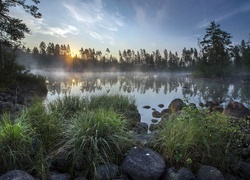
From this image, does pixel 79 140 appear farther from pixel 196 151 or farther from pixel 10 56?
pixel 10 56

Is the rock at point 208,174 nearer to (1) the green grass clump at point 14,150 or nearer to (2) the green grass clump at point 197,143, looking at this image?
(2) the green grass clump at point 197,143

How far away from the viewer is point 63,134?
162 inches

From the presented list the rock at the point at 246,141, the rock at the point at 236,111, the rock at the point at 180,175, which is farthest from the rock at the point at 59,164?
the rock at the point at 236,111

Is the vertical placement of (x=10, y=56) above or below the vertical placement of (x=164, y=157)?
above

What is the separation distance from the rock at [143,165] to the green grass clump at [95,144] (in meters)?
0.29

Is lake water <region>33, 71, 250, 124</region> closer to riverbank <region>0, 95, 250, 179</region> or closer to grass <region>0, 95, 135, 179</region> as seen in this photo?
riverbank <region>0, 95, 250, 179</region>

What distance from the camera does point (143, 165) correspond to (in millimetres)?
3168

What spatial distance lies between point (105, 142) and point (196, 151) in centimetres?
181

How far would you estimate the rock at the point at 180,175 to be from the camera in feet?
9.91

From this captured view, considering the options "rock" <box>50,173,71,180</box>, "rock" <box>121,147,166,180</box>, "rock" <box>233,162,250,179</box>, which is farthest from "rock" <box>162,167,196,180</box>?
"rock" <box>50,173,71,180</box>

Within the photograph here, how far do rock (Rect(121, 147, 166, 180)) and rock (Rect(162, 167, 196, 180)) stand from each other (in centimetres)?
12

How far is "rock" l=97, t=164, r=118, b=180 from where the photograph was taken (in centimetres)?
302

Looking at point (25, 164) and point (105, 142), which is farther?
point (105, 142)

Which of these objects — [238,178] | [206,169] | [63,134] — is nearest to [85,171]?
[63,134]
